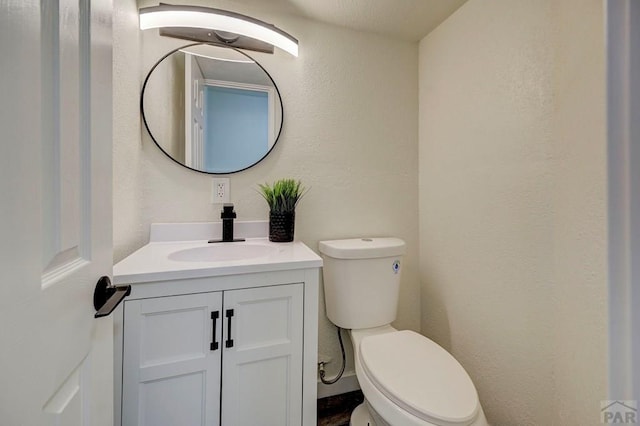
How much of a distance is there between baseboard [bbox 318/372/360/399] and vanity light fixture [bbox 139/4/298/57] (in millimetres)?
1752

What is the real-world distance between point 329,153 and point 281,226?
1.65ft

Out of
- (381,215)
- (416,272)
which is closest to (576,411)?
(416,272)

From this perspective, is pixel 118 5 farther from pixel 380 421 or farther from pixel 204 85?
pixel 380 421

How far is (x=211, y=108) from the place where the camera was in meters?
1.33

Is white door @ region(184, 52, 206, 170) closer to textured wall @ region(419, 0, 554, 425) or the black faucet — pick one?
the black faucet

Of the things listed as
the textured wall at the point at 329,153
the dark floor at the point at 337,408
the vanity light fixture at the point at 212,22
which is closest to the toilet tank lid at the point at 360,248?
the textured wall at the point at 329,153

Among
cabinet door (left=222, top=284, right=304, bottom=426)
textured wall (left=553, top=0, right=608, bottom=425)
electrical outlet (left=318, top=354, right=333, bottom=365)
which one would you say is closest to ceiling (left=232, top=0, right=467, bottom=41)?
textured wall (left=553, top=0, right=608, bottom=425)

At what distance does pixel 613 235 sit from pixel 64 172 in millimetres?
810

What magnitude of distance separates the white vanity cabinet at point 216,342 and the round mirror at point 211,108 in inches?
21.1

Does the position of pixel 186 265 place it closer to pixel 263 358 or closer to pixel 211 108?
pixel 263 358

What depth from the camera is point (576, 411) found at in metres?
0.92

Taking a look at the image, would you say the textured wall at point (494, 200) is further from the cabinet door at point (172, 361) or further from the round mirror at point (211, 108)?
the cabinet door at point (172, 361)

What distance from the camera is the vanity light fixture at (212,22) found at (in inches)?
46.4

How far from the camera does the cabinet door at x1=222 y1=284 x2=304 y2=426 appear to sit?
0.90m
